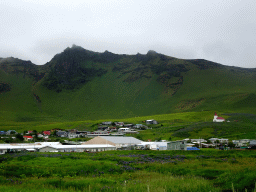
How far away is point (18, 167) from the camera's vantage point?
24.6 m

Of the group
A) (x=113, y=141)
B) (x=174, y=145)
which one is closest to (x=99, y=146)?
(x=113, y=141)

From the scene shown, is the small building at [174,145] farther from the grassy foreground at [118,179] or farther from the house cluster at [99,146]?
the grassy foreground at [118,179]

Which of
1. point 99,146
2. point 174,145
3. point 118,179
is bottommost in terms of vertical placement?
point 99,146

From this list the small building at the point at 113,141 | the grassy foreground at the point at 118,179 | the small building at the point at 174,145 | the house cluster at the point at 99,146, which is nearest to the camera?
the grassy foreground at the point at 118,179

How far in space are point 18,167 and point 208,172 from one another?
705 inches

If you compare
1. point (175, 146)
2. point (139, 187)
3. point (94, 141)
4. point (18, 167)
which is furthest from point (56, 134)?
point (139, 187)

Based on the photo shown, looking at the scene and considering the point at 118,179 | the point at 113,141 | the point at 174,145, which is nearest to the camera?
the point at 118,179

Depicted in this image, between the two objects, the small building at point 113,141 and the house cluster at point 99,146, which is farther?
the small building at point 113,141

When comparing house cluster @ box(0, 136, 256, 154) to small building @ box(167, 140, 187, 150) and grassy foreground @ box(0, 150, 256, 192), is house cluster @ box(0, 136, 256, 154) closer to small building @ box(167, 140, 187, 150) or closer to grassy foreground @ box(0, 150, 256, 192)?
small building @ box(167, 140, 187, 150)

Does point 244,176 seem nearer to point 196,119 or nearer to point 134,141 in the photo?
point 134,141

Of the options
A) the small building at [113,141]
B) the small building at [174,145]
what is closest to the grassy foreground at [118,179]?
the small building at [174,145]

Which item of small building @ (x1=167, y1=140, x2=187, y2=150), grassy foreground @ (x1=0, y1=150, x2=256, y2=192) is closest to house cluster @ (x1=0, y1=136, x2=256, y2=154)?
small building @ (x1=167, y1=140, x2=187, y2=150)

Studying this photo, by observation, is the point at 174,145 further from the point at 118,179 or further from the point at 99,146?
the point at 118,179

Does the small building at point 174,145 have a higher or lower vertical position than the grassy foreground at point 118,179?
lower
